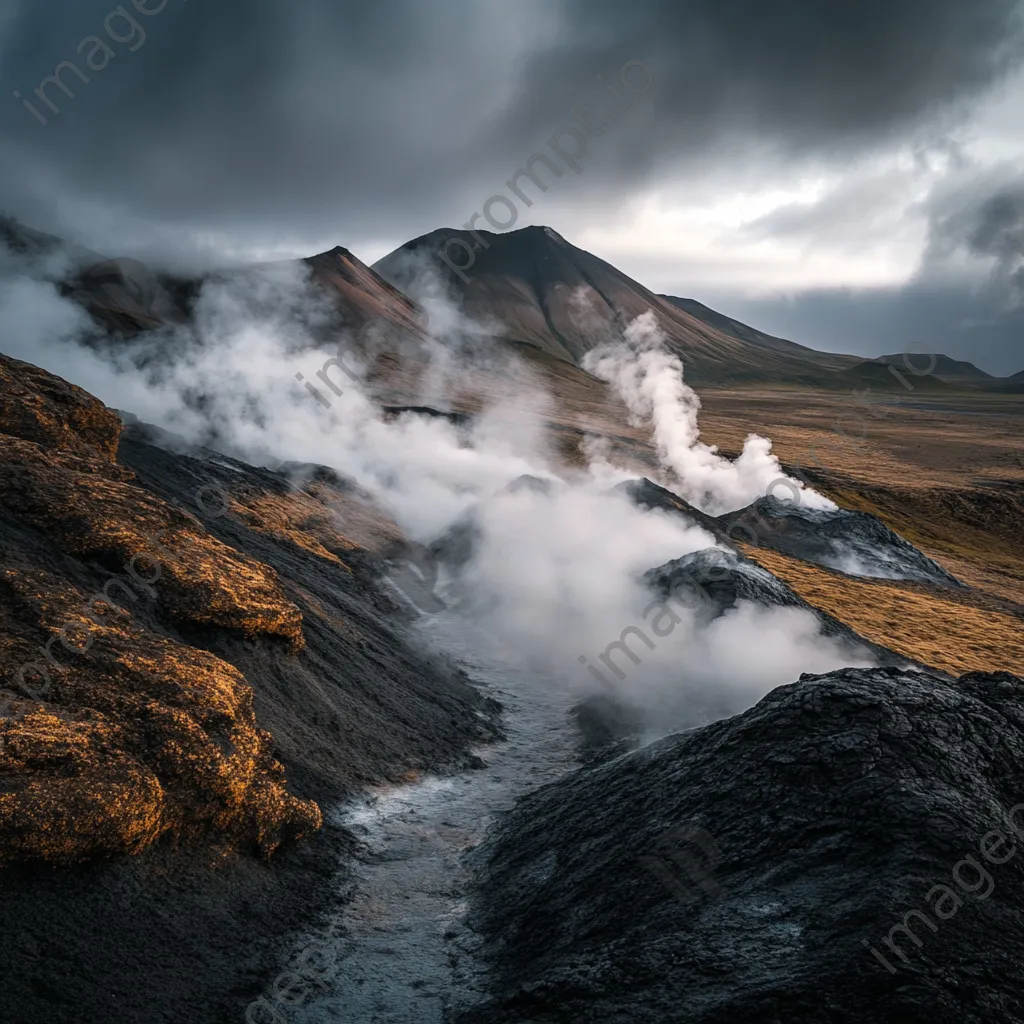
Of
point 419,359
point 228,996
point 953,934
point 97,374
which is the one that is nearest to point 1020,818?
point 953,934

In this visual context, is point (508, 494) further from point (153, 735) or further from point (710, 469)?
point (153, 735)

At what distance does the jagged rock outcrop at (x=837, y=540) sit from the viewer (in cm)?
4728

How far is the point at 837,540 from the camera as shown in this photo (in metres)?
49.6

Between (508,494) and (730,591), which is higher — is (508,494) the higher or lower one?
the lower one

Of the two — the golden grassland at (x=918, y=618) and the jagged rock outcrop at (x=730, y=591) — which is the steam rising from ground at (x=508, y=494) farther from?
the golden grassland at (x=918, y=618)

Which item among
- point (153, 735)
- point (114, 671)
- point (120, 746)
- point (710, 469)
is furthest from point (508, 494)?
point (120, 746)

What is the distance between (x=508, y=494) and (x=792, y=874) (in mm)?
35148

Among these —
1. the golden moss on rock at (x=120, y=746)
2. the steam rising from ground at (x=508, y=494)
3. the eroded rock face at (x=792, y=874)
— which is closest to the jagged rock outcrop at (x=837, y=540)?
the steam rising from ground at (x=508, y=494)

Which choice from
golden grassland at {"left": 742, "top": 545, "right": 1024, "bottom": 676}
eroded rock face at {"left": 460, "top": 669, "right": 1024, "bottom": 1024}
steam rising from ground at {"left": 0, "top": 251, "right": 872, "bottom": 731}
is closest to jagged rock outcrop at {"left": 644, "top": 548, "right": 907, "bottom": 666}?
steam rising from ground at {"left": 0, "top": 251, "right": 872, "bottom": 731}

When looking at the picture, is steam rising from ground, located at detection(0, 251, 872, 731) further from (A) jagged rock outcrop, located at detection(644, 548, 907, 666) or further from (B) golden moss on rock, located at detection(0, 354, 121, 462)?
(B) golden moss on rock, located at detection(0, 354, 121, 462)

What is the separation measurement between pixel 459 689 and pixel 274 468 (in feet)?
79.8

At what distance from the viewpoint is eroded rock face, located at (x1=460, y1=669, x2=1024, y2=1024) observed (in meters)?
8.32

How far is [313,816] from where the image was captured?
44.8 ft

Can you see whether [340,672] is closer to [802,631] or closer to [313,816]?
[313,816]
